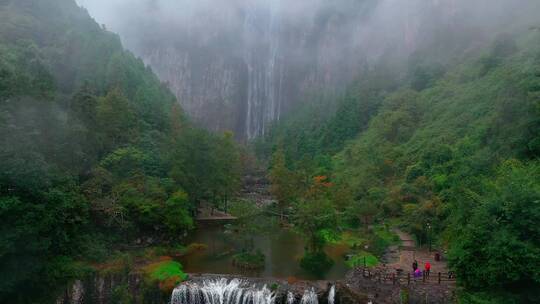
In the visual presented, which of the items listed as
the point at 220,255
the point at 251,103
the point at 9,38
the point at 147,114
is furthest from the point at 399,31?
the point at 220,255

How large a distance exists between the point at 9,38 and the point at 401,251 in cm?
4673

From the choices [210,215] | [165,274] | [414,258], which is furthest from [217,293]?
[210,215]

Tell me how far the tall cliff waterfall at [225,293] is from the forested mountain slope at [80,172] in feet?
20.4

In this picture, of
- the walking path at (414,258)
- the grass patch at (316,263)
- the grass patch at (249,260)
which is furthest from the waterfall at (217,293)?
the walking path at (414,258)

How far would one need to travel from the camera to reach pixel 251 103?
4328 inches

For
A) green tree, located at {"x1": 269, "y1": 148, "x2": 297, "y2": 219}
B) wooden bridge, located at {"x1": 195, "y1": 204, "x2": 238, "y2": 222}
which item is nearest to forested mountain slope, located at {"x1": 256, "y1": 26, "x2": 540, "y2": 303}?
green tree, located at {"x1": 269, "y1": 148, "x2": 297, "y2": 219}

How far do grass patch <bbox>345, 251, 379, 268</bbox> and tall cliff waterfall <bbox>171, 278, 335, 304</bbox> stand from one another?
3728mm

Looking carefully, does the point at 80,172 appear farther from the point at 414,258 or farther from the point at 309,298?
the point at 414,258

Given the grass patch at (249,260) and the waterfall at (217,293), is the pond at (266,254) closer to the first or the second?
the grass patch at (249,260)

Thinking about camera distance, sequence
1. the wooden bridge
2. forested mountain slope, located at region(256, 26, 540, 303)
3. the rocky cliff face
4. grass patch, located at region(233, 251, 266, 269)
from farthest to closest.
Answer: the rocky cliff face
the wooden bridge
grass patch, located at region(233, 251, 266, 269)
forested mountain slope, located at region(256, 26, 540, 303)

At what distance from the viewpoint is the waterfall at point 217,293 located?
20.2 m

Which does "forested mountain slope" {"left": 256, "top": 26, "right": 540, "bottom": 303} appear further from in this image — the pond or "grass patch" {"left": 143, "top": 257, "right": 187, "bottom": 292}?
"grass patch" {"left": 143, "top": 257, "right": 187, "bottom": 292}

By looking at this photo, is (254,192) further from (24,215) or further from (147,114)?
(24,215)

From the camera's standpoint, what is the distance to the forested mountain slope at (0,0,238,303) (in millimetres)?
18984
